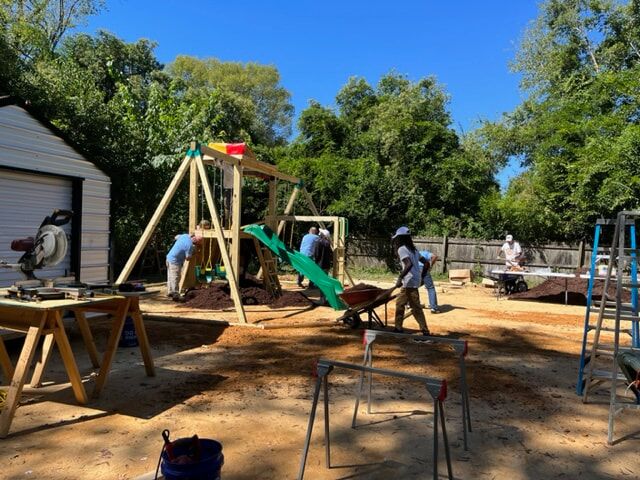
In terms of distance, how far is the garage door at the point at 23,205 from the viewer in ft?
23.8

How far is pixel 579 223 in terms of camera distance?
19.4 meters

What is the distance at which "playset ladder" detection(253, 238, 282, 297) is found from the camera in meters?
12.8

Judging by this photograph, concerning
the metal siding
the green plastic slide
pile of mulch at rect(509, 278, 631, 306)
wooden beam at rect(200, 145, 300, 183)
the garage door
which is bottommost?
pile of mulch at rect(509, 278, 631, 306)

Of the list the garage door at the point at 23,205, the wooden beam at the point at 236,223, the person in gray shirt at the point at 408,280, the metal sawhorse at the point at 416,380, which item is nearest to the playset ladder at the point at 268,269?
the wooden beam at the point at 236,223

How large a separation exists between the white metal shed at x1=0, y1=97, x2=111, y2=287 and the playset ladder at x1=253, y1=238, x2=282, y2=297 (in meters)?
4.21

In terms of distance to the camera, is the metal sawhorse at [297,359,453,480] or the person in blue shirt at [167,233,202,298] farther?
the person in blue shirt at [167,233,202,298]

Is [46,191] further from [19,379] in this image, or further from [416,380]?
[416,380]

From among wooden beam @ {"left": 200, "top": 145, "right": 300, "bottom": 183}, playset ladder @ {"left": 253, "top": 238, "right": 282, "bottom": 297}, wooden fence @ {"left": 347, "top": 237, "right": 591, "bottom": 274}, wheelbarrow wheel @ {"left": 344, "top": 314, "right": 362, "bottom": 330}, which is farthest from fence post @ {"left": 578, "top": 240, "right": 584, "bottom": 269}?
wheelbarrow wheel @ {"left": 344, "top": 314, "right": 362, "bottom": 330}

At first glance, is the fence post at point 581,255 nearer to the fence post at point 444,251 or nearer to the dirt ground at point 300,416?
the fence post at point 444,251

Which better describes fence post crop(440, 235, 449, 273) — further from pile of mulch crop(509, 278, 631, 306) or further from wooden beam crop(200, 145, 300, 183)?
wooden beam crop(200, 145, 300, 183)

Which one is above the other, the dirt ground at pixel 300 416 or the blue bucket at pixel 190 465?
the blue bucket at pixel 190 465

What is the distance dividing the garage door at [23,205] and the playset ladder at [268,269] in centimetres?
515

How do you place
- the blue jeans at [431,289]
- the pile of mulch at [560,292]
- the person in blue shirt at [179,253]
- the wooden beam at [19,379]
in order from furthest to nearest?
the pile of mulch at [560,292] → the person in blue shirt at [179,253] → the blue jeans at [431,289] → the wooden beam at [19,379]

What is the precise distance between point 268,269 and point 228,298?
1619 mm
